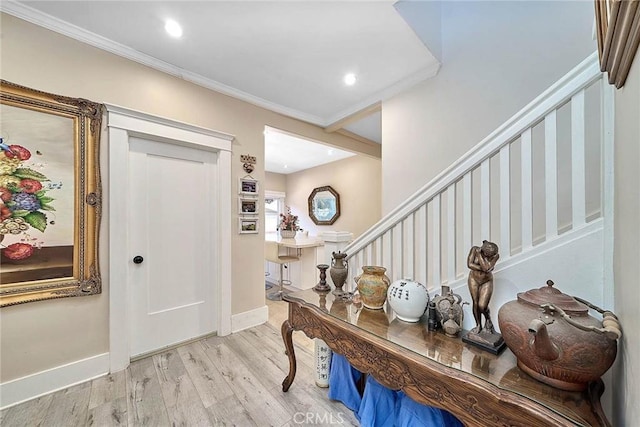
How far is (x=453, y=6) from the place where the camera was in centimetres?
208

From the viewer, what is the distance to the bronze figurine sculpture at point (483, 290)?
3.18 feet

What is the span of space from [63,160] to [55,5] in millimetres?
1017

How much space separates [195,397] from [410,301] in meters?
1.62

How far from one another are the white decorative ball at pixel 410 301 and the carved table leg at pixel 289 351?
776mm

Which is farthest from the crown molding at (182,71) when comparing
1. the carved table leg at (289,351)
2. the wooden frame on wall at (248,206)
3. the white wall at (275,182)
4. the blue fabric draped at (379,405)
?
the white wall at (275,182)

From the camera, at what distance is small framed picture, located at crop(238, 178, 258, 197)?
8.64ft

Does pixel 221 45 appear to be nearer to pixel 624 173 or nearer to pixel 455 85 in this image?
pixel 455 85

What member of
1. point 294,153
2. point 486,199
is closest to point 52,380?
point 486,199

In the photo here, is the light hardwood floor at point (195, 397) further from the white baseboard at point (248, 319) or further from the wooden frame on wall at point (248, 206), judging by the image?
the wooden frame on wall at point (248, 206)

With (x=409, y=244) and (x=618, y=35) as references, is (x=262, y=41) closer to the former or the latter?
(x=409, y=244)

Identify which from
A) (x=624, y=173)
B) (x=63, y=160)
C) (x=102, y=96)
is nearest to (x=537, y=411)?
(x=624, y=173)

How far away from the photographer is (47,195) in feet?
5.50

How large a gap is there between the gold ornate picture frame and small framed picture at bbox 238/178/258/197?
3.82ft

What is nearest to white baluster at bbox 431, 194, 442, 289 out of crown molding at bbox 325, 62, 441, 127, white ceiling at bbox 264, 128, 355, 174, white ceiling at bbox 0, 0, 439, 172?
white ceiling at bbox 0, 0, 439, 172
